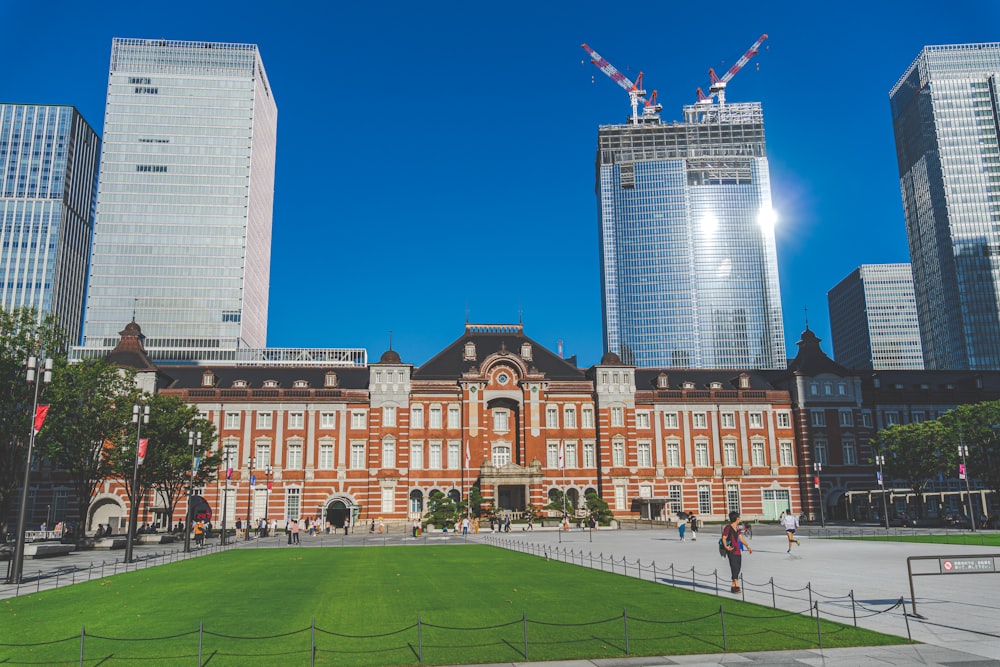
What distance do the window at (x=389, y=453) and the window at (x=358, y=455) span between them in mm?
2120

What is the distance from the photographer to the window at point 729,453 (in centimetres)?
7850

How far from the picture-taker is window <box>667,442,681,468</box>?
3066 inches

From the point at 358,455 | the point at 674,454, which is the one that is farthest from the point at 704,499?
the point at 358,455

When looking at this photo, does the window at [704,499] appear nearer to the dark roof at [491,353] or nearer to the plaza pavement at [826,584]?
the dark roof at [491,353]

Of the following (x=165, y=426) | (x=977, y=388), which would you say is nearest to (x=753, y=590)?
(x=165, y=426)

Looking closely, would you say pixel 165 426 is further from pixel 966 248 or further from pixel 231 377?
pixel 966 248

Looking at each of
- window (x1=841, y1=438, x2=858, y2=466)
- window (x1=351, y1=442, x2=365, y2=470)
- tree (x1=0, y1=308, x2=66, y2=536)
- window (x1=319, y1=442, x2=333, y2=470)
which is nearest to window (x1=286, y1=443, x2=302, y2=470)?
window (x1=319, y1=442, x2=333, y2=470)

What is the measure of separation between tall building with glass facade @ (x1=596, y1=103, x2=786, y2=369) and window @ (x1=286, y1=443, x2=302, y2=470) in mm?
120316

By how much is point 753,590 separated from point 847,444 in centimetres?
6275

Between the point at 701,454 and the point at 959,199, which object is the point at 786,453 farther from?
the point at 959,199

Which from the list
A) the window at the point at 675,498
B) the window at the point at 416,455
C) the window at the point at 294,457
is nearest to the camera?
the window at the point at 294,457

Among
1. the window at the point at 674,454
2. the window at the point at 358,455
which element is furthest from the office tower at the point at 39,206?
the window at the point at 674,454

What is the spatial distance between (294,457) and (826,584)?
58893 millimetres

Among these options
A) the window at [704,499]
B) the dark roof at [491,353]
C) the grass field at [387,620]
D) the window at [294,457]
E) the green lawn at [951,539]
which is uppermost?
the dark roof at [491,353]
